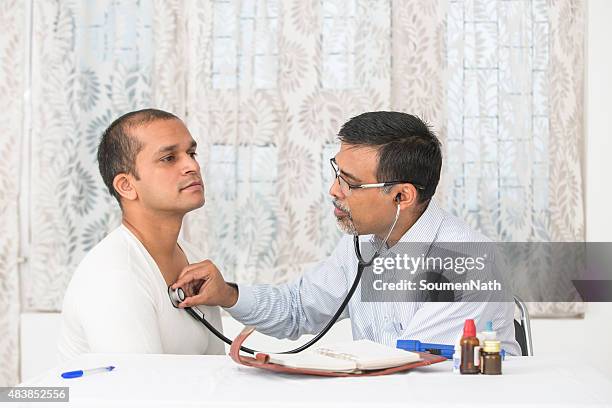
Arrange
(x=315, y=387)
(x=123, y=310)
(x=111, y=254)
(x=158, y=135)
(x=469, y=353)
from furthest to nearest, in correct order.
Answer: (x=158, y=135) < (x=111, y=254) < (x=123, y=310) < (x=469, y=353) < (x=315, y=387)

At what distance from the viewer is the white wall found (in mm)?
3168

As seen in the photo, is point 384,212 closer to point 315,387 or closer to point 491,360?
point 491,360

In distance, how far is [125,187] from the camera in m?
1.89

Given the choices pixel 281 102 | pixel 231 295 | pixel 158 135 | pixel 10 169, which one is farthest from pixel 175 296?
pixel 10 169

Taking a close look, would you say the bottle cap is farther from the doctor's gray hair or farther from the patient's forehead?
the patient's forehead

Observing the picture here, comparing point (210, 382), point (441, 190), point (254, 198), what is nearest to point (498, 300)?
point (210, 382)

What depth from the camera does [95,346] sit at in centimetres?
160

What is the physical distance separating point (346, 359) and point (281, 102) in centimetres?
196

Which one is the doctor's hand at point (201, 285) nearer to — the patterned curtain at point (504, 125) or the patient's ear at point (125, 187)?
the patient's ear at point (125, 187)

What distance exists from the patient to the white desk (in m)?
0.19

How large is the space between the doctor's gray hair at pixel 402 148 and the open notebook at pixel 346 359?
Result: 673 millimetres

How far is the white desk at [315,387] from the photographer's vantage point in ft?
3.78

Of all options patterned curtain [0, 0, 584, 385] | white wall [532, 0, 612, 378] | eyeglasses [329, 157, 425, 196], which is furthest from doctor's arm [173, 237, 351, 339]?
white wall [532, 0, 612, 378]

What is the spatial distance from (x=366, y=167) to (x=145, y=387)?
95 cm
